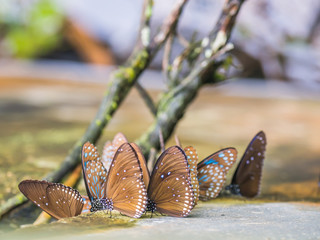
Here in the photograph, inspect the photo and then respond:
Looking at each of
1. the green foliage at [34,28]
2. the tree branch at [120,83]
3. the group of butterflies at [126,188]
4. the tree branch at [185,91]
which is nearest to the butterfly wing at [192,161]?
the group of butterflies at [126,188]

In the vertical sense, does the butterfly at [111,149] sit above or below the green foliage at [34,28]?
above

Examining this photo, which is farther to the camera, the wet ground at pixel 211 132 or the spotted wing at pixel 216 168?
the spotted wing at pixel 216 168

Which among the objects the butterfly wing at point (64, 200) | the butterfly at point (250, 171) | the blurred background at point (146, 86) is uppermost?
the butterfly wing at point (64, 200)

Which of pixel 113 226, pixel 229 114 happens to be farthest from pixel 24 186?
pixel 229 114

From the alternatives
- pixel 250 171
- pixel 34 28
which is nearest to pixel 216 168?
pixel 250 171

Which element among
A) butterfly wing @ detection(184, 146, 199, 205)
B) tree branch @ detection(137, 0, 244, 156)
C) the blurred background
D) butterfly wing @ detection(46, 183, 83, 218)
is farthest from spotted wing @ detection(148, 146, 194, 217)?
the blurred background

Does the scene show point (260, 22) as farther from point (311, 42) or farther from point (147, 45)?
point (147, 45)

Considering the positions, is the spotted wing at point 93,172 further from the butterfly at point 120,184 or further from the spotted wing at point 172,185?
the spotted wing at point 172,185
